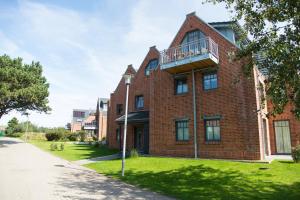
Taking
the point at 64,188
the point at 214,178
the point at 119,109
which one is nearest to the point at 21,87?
the point at 119,109

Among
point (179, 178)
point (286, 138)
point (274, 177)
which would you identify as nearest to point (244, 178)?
point (274, 177)

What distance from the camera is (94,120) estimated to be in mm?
61781

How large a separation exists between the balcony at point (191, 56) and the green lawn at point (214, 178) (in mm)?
6568

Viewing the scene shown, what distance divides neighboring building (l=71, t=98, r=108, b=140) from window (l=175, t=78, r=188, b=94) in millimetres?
28402

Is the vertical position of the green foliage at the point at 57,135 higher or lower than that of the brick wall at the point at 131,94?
lower

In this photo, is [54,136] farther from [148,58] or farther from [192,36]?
[192,36]

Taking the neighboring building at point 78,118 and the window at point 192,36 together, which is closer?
the window at point 192,36

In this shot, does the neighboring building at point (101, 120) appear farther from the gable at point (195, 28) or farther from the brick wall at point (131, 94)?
the gable at point (195, 28)

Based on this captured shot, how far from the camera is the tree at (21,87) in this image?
3138 cm

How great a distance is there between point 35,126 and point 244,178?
115 meters

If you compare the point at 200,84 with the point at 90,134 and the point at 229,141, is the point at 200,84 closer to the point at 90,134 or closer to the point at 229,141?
the point at 229,141

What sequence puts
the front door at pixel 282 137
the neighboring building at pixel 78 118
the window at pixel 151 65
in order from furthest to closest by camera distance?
1. the neighboring building at pixel 78 118
2. the window at pixel 151 65
3. the front door at pixel 282 137

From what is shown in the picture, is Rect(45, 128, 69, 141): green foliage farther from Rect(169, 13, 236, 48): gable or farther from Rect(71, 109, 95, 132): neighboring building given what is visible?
Rect(169, 13, 236, 48): gable

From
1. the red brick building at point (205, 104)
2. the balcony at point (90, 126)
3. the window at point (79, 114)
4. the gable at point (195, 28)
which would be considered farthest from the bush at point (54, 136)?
the gable at point (195, 28)
